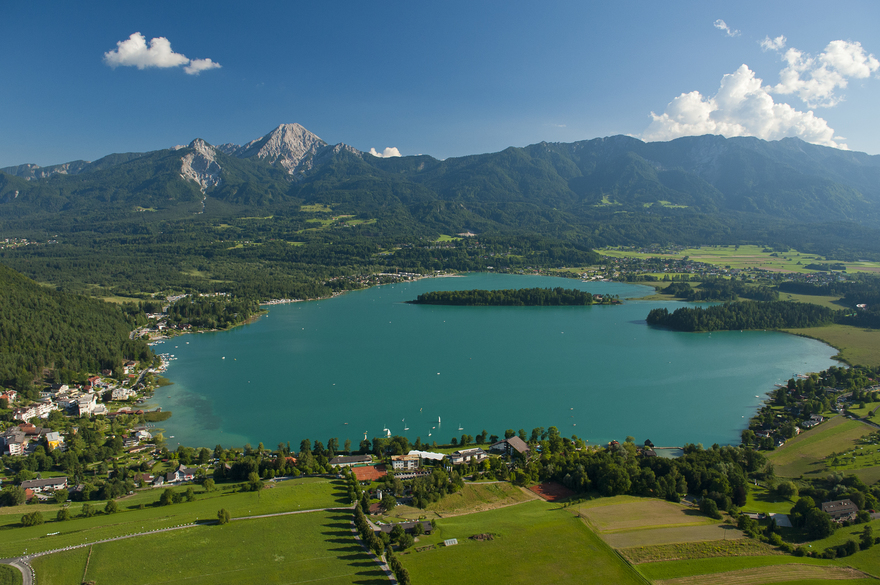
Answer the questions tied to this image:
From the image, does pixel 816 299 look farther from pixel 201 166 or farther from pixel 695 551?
pixel 201 166

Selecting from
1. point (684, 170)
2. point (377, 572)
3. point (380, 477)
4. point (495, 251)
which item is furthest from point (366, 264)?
point (684, 170)

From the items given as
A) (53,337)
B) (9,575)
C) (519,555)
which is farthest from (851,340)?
(53,337)

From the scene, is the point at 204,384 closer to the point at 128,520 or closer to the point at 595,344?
the point at 128,520

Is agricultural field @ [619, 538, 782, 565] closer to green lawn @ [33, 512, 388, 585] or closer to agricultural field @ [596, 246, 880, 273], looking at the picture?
green lawn @ [33, 512, 388, 585]

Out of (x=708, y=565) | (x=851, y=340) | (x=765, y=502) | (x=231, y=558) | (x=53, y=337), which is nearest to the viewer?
(x=708, y=565)

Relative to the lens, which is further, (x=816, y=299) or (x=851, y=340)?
(x=816, y=299)

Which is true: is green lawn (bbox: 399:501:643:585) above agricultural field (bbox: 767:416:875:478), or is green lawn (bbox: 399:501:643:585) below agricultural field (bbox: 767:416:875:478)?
below

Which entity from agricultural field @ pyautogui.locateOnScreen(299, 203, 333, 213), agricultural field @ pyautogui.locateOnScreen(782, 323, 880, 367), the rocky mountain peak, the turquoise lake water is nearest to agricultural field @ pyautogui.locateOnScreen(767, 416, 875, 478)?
the turquoise lake water

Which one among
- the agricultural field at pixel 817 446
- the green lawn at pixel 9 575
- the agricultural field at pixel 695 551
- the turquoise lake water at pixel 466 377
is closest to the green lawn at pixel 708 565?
the agricultural field at pixel 695 551
